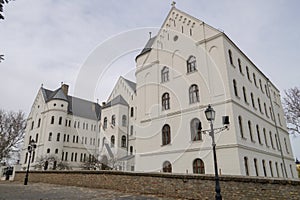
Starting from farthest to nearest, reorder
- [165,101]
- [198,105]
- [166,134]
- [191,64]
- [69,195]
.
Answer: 1. [165,101]
2. [191,64]
3. [166,134]
4. [198,105]
5. [69,195]

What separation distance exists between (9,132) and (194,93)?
104ft

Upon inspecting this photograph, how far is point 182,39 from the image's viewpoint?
2238 centimetres

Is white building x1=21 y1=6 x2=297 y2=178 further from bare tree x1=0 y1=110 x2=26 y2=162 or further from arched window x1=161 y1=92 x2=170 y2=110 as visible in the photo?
bare tree x1=0 y1=110 x2=26 y2=162

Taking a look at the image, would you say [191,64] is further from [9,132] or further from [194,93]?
[9,132]

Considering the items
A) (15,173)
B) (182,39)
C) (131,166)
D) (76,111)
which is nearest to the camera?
(182,39)

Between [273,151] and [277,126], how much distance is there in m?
6.01

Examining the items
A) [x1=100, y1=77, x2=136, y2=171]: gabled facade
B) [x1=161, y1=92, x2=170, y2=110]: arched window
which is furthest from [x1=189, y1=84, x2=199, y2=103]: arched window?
[x1=100, y1=77, x2=136, y2=171]: gabled facade

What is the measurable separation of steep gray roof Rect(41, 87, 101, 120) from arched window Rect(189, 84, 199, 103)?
32.7 meters

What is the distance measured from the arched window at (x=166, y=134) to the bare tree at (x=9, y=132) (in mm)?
27337

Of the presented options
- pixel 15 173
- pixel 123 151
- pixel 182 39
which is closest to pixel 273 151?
pixel 182 39

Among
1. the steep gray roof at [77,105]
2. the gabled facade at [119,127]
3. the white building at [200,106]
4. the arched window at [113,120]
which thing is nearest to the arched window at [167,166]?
the white building at [200,106]

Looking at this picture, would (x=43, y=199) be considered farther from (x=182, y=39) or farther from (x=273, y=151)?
(x=273, y=151)

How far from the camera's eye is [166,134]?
824 inches

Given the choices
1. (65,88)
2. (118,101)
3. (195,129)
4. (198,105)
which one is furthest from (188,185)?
(65,88)
